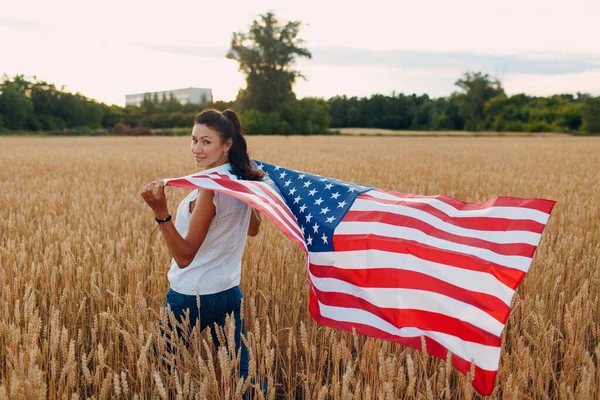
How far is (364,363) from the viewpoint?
2.24m

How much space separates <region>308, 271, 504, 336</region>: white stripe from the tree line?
5670 centimetres

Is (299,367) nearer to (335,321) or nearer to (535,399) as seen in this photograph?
(335,321)

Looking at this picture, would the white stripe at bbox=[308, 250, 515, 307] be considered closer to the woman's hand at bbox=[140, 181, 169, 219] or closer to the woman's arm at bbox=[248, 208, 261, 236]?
the woman's arm at bbox=[248, 208, 261, 236]

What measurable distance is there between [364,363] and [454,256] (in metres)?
0.64

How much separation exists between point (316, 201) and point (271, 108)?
63647 mm

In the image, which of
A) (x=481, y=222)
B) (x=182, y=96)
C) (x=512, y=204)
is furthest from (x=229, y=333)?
(x=182, y=96)

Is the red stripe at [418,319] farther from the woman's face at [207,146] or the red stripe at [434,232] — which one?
the woman's face at [207,146]

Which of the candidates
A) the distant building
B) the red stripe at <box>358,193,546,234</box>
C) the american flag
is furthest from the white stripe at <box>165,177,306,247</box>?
the distant building

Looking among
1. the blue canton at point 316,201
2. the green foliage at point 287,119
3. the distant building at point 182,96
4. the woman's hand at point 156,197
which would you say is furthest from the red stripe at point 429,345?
the distant building at point 182,96

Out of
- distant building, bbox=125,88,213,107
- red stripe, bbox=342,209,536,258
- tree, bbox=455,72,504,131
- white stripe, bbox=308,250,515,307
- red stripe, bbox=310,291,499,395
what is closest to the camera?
red stripe, bbox=310,291,499,395

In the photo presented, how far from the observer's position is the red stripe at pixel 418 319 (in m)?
1.96

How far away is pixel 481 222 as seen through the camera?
94.1 inches

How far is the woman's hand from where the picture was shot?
6.86 ft

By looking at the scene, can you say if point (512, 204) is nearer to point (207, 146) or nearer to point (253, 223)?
point (253, 223)
